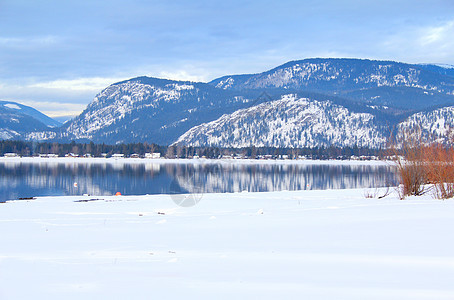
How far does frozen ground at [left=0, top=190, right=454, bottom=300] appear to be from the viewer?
604 cm

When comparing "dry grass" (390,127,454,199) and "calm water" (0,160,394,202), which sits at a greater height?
"dry grass" (390,127,454,199)

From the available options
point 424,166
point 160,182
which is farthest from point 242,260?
point 160,182

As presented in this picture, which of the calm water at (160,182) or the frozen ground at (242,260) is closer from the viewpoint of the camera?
the frozen ground at (242,260)

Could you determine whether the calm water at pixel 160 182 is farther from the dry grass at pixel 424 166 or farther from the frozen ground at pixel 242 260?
the frozen ground at pixel 242 260

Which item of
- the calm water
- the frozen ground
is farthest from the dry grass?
the frozen ground

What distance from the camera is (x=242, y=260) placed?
769 centimetres

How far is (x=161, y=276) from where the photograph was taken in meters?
6.75

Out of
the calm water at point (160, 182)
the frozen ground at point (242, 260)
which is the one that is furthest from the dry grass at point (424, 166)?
the frozen ground at point (242, 260)

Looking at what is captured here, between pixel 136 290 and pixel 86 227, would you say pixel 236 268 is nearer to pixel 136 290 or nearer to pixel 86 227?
pixel 136 290

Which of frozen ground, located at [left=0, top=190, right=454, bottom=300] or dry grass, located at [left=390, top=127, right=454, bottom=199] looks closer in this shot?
frozen ground, located at [left=0, top=190, right=454, bottom=300]

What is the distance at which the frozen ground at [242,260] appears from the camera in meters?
6.04

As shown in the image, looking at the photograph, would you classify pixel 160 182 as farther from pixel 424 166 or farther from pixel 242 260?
pixel 242 260

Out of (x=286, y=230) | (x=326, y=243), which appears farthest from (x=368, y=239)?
(x=286, y=230)

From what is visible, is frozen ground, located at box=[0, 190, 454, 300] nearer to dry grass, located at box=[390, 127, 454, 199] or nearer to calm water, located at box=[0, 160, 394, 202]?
dry grass, located at box=[390, 127, 454, 199]
